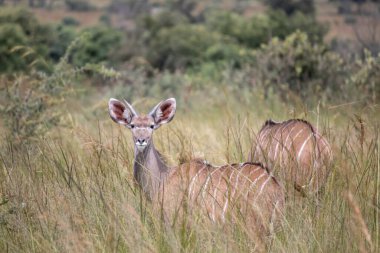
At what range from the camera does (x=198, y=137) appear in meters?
6.22

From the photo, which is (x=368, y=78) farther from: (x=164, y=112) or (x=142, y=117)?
(x=142, y=117)

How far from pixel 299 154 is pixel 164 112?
919 millimetres

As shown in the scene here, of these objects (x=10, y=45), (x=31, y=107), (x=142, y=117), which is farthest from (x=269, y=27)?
(x=142, y=117)

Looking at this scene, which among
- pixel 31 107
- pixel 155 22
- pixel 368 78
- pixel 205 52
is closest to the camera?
pixel 31 107

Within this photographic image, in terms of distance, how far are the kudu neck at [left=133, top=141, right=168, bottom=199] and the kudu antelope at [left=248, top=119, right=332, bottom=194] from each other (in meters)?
0.57

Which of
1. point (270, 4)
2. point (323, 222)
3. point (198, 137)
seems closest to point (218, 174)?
point (323, 222)

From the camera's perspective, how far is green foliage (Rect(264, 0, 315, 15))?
27.3m

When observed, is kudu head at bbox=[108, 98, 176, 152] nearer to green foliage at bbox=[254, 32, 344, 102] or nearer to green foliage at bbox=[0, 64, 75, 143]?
green foliage at bbox=[0, 64, 75, 143]

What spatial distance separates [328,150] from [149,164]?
3.55 feet

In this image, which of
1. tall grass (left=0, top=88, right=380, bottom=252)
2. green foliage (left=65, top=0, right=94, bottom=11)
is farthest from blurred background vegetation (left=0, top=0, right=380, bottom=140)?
green foliage (left=65, top=0, right=94, bottom=11)

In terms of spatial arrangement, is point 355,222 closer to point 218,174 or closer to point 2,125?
point 218,174

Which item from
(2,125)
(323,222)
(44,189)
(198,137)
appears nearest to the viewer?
(323,222)

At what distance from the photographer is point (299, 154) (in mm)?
4617

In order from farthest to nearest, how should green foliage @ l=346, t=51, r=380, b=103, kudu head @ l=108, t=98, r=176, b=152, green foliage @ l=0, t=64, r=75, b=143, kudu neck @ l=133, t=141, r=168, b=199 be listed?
green foliage @ l=346, t=51, r=380, b=103 → green foliage @ l=0, t=64, r=75, b=143 → kudu head @ l=108, t=98, r=176, b=152 → kudu neck @ l=133, t=141, r=168, b=199
